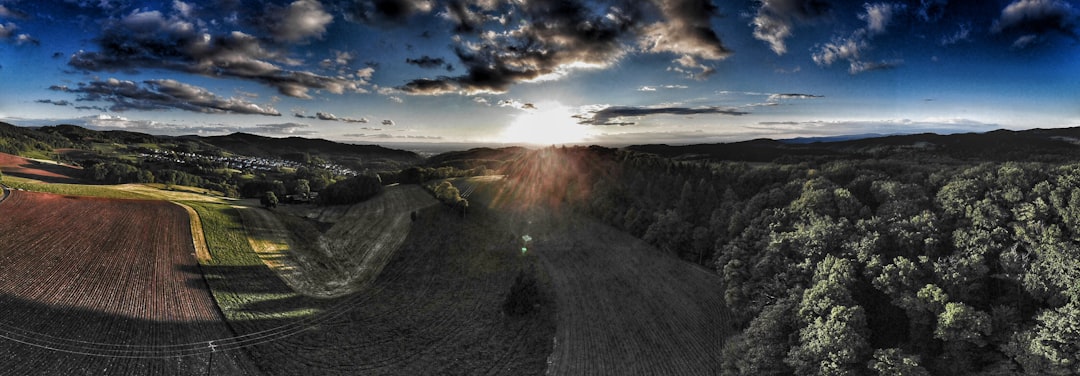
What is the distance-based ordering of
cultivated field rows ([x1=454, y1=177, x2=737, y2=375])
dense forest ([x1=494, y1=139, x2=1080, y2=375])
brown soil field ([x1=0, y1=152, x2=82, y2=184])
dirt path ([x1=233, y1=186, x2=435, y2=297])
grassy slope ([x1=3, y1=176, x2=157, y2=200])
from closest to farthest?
dense forest ([x1=494, y1=139, x2=1080, y2=375])
cultivated field rows ([x1=454, y1=177, x2=737, y2=375])
dirt path ([x1=233, y1=186, x2=435, y2=297])
grassy slope ([x1=3, y1=176, x2=157, y2=200])
brown soil field ([x1=0, y1=152, x2=82, y2=184])

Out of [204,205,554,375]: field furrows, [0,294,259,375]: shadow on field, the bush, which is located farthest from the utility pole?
the bush

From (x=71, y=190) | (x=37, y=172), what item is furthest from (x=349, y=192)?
(x=37, y=172)

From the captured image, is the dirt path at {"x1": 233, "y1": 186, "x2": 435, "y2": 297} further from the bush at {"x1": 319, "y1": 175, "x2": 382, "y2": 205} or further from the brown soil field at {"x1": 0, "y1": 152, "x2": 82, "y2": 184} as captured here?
the brown soil field at {"x1": 0, "y1": 152, "x2": 82, "y2": 184}

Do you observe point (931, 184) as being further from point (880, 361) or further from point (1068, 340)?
point (880, 361)

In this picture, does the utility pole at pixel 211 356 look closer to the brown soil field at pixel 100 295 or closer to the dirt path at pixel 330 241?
the brown soil field at pixel 100 295

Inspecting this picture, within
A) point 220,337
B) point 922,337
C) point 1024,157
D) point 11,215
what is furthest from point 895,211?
point 11,215

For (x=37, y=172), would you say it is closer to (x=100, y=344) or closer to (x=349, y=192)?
(x=349, y=192)
